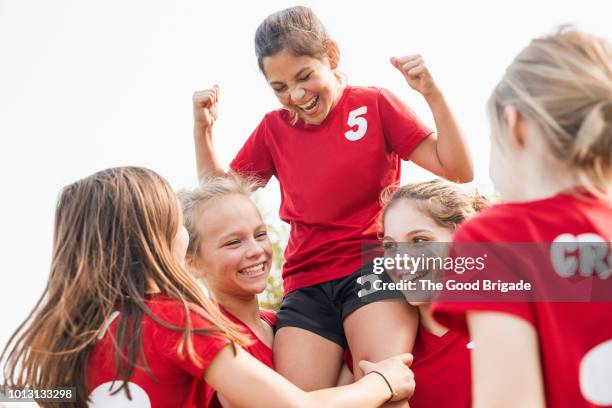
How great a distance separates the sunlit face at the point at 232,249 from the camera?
316 centimetres

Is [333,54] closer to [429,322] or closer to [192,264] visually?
[192,264]

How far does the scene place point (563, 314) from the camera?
1.48 meters

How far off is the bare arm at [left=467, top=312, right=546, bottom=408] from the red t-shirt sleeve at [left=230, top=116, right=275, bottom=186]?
2339mm

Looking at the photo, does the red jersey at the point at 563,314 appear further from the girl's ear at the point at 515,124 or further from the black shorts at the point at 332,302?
the black shorts at the point at 332,302

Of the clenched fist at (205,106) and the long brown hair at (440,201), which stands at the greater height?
the clenched fist at (205,106)

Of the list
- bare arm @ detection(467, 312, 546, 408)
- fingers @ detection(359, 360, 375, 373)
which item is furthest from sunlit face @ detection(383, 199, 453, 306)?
bare arm @ detection(467, 312, 546, 408)

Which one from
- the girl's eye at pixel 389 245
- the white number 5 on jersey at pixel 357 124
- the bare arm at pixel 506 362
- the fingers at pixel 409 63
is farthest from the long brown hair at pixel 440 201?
the bare arm at pixel 506 362

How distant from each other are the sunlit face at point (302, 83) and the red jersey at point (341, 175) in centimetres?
10

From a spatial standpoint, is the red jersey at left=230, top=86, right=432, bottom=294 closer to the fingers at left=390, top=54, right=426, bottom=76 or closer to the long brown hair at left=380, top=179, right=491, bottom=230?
the long brown hair at left=380, top=179, right=491, bottom=230

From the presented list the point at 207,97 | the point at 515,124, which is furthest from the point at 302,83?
the point at 515,124

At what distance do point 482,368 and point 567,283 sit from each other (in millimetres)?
268

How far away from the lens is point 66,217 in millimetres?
2518

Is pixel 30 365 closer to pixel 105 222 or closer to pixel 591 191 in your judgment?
pixel 105 222

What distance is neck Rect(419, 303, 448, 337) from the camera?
9.53ft
